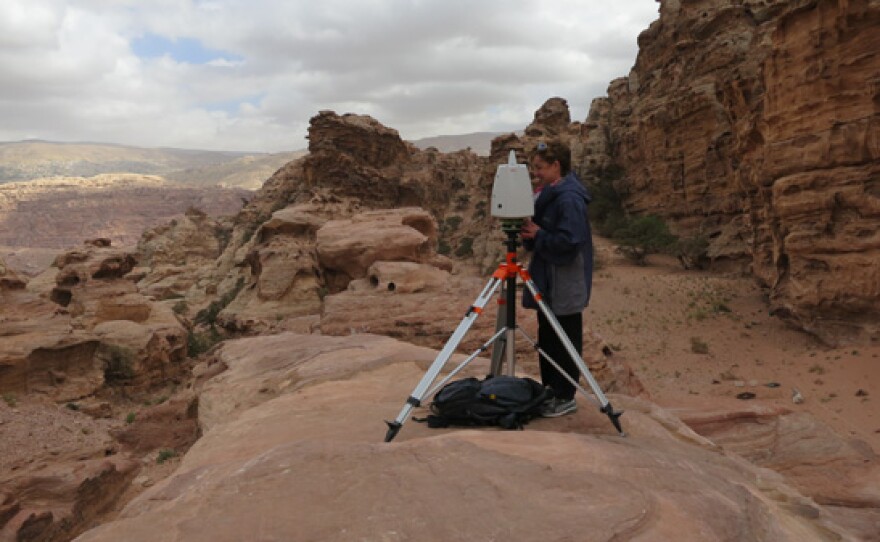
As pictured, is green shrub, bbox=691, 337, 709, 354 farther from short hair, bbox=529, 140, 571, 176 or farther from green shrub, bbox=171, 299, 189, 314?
green shrub, bbox=171, 299, 189, 314

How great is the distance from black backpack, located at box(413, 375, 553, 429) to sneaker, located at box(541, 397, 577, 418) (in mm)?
144

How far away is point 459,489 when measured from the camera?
2090 mm

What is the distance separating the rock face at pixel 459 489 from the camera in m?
1.84

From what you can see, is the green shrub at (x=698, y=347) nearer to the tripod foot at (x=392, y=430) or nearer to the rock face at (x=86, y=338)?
the tripod foot at (x=392, y=430)

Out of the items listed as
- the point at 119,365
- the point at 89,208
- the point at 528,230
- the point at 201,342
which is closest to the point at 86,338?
the point at 119,365

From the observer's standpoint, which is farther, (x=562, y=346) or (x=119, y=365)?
(x=119, y=365)

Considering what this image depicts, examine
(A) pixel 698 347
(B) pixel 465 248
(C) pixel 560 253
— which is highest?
(C) pixel 560 253

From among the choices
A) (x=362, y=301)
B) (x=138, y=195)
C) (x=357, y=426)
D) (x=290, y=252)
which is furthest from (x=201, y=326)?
(x=138, y=195)

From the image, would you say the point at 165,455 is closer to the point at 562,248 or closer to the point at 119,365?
the point at 562,248

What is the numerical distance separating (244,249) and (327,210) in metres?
7.93

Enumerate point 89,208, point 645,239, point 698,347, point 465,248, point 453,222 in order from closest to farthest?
point 698,347
point 645,239
point 465,248
point 453,222
point 89,208

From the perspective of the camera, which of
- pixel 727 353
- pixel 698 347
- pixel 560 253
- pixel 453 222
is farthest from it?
pixel 453 222

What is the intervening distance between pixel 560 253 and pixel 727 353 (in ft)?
36.8

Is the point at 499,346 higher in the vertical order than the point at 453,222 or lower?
higher
